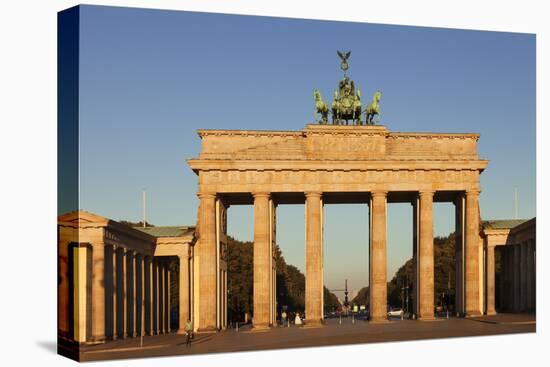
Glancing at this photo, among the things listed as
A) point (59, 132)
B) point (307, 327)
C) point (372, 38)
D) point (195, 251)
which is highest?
point (372, 38)

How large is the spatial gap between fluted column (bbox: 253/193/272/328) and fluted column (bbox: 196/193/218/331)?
107 inches

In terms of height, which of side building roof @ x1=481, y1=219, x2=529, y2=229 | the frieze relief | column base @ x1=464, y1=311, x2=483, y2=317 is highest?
the frieze relief

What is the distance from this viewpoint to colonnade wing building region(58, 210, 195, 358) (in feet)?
164

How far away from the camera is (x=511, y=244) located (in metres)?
77.4

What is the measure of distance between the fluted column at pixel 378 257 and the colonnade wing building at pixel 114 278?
1178 cm

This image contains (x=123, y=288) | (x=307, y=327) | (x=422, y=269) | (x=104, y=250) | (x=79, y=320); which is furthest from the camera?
(x=422, y=269)

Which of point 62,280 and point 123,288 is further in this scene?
point 123,288

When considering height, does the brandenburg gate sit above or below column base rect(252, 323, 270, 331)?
above

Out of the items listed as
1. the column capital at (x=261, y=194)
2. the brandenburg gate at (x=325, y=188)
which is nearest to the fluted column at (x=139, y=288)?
the brandenburg gate at (x=325, y=188)

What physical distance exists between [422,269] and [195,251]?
14989 millimetres

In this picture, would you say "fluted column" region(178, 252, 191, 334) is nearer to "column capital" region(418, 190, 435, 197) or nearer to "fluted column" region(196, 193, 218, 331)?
"fluted column" region(196, 193, 218, 331)

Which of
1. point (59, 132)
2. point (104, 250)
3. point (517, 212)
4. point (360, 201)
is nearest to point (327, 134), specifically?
point (360, 201)

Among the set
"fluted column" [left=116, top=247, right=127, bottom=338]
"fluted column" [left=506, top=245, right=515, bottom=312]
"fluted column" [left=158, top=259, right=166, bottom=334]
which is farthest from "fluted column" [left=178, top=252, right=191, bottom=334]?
"fluted column" [left=506, top=245, right=515, bottom=312]

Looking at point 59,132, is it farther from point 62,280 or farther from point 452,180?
point 452,180
